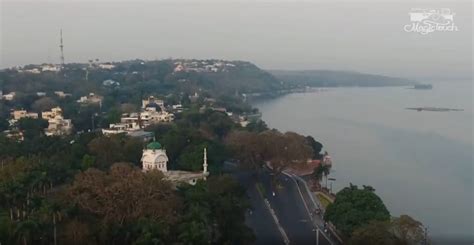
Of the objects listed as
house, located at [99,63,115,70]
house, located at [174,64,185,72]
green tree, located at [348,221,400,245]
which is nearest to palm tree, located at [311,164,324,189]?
green tree, located at [348,221,400,245]

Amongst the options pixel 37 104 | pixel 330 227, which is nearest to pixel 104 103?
pixel 37 104

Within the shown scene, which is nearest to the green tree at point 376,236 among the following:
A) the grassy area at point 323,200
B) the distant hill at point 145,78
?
the grassy area at point 323,200

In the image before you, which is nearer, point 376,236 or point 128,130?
point 376,236

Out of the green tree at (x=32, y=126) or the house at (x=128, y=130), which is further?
the green tree at (x=32, y=126)

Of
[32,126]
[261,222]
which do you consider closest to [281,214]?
[261,222]

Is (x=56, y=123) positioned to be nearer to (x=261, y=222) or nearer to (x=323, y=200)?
(x=323, y=200)

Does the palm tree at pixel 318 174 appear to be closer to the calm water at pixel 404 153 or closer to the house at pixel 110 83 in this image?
the calm water at pixel 404 153

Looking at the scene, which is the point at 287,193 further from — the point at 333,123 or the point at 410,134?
the point at 333,123

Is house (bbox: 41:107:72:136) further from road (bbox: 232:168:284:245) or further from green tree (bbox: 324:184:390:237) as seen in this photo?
green tree (bbox: 324:184:390:237)
